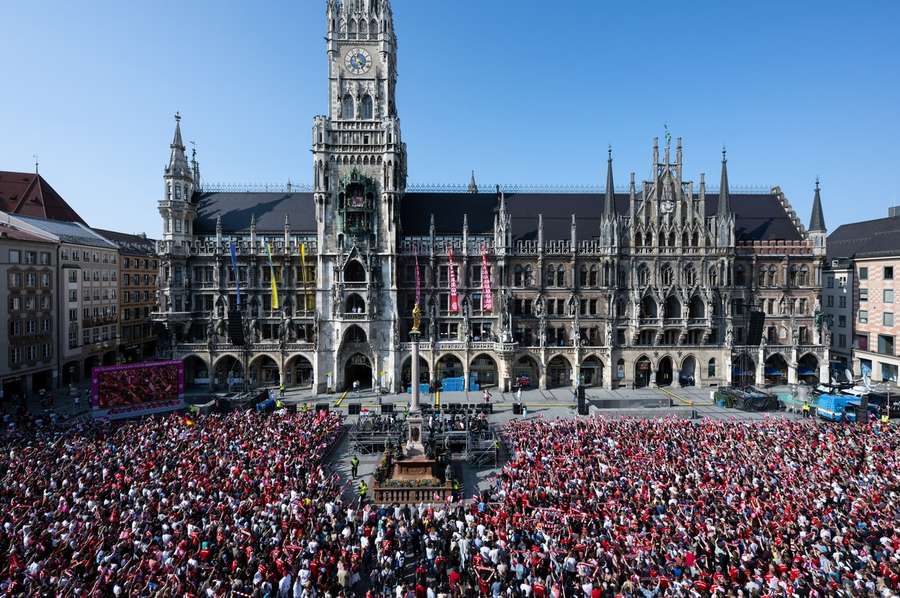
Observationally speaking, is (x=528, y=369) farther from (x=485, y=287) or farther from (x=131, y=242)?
(x=131, y=242)

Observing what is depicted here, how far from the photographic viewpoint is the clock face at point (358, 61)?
219ft

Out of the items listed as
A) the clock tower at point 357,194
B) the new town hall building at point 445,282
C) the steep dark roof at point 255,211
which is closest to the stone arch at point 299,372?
the new town hall building at point 445,282

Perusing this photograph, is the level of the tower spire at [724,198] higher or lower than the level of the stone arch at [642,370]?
higher

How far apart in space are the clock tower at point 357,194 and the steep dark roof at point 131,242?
45.3 metres

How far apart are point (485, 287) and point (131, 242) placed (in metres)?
72.8

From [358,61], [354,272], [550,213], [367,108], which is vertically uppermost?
[358,61]

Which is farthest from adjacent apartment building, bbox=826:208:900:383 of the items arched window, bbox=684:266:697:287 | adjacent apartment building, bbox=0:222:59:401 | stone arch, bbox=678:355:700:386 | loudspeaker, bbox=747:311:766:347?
adjacent apartment building, bbox=0:222:59:401

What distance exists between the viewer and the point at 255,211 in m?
72.2

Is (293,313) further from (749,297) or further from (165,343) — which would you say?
(749,297)

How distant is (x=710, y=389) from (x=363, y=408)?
1839 inches

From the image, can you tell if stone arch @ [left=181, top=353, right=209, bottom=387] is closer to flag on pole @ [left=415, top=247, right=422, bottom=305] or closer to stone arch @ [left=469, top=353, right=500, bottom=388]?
flag on pole @ [left=415, top=247, right=422, bottom=305]

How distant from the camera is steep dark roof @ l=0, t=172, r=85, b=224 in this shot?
243 ft

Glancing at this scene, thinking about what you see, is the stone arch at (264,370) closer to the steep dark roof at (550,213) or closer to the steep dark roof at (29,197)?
the steep dark roof at (550,213)

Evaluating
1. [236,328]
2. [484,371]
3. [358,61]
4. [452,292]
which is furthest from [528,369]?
[358,61]
